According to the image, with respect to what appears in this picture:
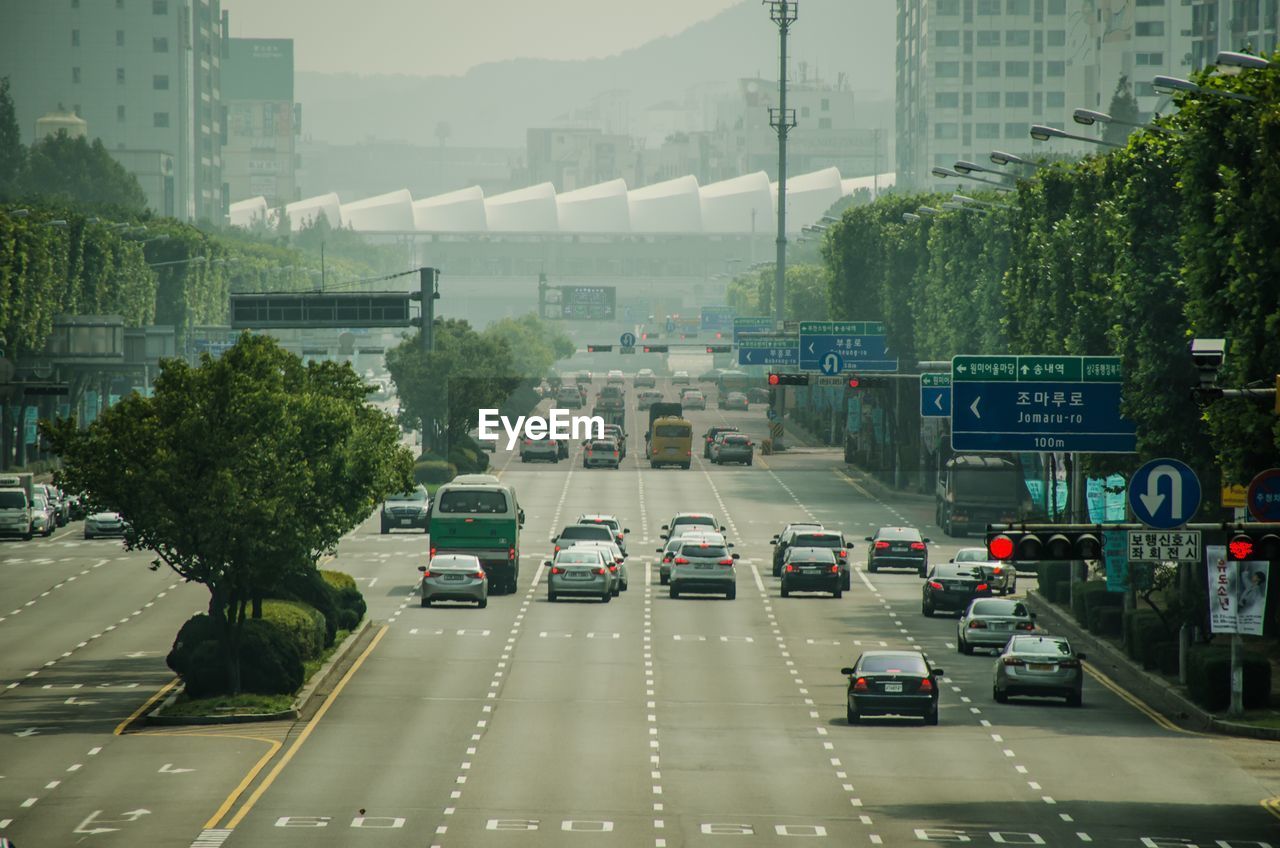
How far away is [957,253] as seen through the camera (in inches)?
4323

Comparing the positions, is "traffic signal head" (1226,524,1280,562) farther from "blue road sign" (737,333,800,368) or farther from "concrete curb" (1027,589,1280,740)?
"blue road sign" (737,333,800,368)

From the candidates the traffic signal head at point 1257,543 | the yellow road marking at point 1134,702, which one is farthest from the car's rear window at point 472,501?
the traffic signal head at point 1257,543

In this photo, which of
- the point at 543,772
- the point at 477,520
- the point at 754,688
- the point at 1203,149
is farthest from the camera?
the point at 477,520

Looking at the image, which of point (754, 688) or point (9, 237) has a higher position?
point (9, 237)

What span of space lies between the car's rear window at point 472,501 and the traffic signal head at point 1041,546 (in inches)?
1565

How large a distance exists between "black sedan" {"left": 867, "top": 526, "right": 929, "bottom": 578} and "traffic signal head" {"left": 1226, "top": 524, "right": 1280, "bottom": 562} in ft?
160

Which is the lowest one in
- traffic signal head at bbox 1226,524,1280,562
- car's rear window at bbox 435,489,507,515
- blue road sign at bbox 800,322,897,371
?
car's rear window at bbox 435,489,507,515

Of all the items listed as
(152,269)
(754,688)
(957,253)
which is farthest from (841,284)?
(754,688)

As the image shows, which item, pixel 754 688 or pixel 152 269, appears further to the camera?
pixel 152 269

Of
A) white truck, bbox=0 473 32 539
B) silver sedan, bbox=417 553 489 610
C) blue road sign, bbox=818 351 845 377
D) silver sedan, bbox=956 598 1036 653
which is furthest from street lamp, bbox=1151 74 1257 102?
blue road sign, bbox=818 351 845 377

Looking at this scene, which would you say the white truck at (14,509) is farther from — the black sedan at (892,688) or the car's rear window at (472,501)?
the black sedan at (892,688)

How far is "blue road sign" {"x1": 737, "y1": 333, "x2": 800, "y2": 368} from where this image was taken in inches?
4973

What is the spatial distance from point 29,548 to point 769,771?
5448 centimetres

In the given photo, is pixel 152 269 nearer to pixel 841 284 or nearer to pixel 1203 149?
pixel 841 284
